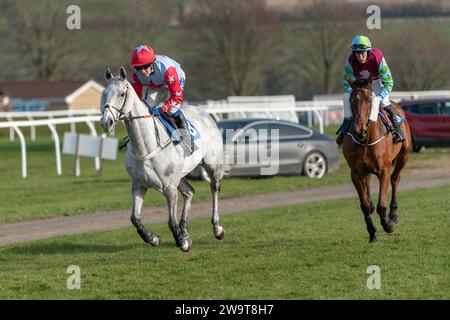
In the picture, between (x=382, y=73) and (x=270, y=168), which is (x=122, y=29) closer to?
(x=270, y=168)

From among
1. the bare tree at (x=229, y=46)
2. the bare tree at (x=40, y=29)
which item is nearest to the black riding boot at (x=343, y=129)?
the bare tree at (x=229, y=46)

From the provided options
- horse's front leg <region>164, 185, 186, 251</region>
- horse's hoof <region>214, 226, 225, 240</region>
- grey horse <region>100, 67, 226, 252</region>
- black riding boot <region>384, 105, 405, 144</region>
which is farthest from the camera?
black riding boot <region>384, 105, 405, 144</region>

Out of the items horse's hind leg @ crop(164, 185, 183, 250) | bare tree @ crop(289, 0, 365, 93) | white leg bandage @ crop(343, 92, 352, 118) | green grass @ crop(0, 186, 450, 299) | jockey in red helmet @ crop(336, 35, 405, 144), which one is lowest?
green grass @ crop(0, 186, 450, 299)

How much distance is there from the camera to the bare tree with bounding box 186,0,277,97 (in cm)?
7806

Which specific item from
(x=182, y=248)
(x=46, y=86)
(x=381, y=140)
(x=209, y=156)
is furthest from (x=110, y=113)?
(x=46, y=86)

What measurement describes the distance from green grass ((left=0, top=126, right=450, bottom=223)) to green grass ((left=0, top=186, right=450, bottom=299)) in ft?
11.9

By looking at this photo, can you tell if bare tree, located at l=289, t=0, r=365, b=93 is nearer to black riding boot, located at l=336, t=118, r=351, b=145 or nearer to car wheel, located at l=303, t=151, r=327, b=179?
car wheel, located at l=303, t=151, r=327, b=179

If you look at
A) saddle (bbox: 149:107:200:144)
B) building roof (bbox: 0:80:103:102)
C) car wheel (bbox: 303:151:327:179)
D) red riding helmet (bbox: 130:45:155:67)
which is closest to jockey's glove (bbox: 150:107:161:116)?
saddle (bbox: 149:107:200:144)

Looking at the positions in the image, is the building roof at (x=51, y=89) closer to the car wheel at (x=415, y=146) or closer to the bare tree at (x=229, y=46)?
the bare tree at (x=229, y=46)

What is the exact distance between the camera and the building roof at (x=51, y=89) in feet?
254

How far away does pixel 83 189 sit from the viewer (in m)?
21.6

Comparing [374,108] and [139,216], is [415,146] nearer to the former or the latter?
[374,108]

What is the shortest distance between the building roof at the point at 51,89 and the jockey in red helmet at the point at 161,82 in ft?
215

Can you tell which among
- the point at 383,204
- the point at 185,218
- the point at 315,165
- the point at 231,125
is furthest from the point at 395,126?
the point at 315,165
